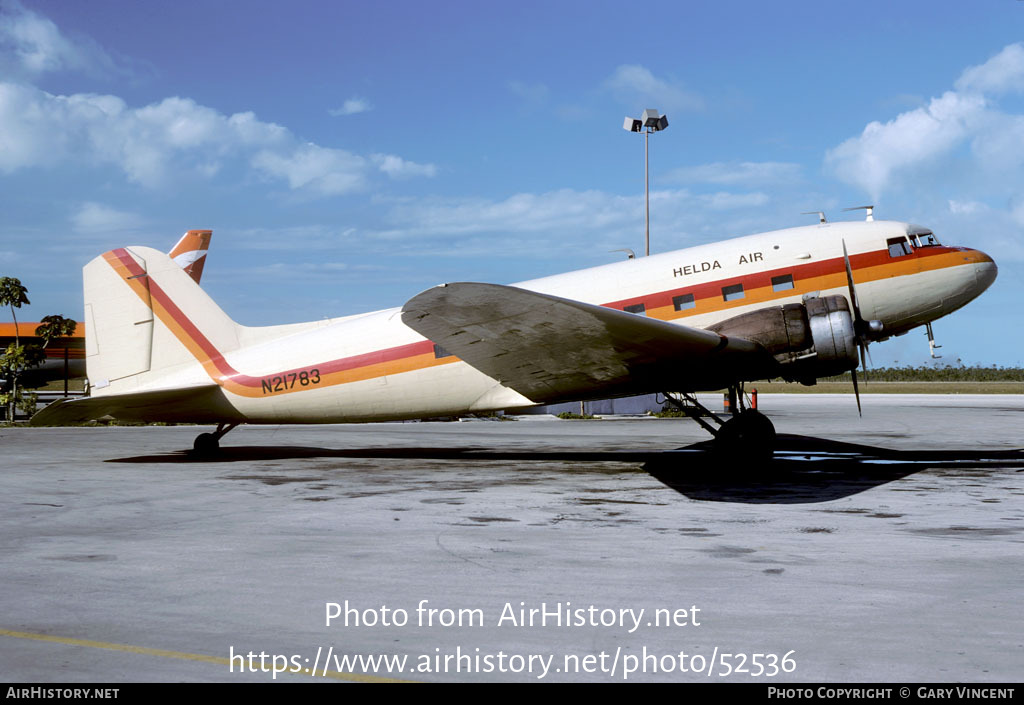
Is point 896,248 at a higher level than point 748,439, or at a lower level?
higher

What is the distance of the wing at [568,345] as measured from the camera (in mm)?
12109

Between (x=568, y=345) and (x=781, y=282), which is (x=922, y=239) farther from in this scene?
(x=568, y=345)

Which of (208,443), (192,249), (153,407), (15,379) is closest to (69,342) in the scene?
(15,379)

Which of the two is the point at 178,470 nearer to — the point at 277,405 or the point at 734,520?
the point at 277,405

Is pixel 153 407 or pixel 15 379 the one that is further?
pixel 15 379

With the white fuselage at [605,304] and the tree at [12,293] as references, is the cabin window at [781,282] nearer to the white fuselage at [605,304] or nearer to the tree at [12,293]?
the white fuselage at [605,304]

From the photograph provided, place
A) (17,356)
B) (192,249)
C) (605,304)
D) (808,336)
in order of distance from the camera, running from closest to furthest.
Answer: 1. (808,336)
2. (605,304)
3. (17,356)
4. (192,249)

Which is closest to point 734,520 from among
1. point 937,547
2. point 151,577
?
point 937,547

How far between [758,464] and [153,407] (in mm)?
12469

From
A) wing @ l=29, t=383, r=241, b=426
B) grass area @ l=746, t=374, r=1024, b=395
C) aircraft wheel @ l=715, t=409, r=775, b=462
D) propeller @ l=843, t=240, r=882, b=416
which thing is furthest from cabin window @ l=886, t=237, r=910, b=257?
grass area @ l=746, t=374, r=1024, b=395

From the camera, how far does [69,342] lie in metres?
68.7

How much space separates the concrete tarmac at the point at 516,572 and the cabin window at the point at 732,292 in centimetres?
338

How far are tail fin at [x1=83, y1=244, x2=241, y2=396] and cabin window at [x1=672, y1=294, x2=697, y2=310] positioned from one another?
996cm

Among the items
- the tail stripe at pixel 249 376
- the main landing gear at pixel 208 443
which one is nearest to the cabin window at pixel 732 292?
the tail stripe at pixel 249 376
